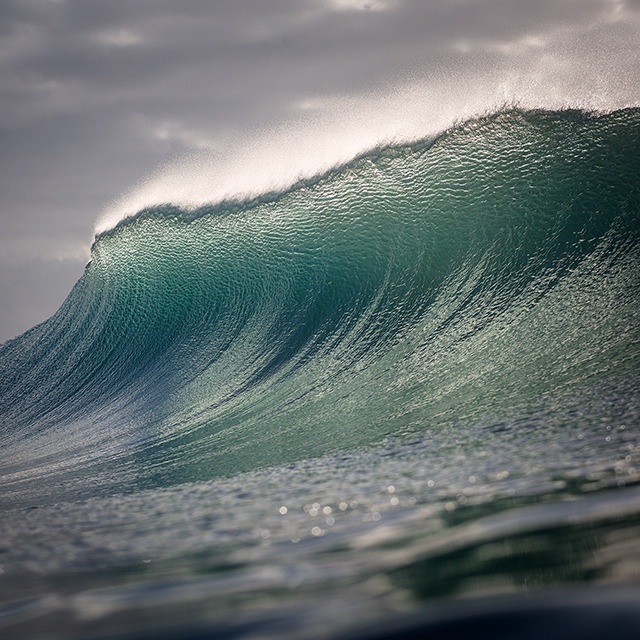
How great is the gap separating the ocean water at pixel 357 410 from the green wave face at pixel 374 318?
0.02m

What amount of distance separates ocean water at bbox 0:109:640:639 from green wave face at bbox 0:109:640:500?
0.02 meters

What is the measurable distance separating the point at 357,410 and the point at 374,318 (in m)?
1.65

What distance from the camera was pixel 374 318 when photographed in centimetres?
567

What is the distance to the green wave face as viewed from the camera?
3.77m

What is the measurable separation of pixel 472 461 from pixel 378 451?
62cm

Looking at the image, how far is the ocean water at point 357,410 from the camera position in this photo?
138cm

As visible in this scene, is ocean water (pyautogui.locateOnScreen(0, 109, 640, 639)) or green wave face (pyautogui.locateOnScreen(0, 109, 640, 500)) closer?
ocean water (pyautogui.locateOnScreen(0, 109, 640, 639))

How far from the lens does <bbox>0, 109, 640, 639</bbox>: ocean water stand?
1375 millimetres

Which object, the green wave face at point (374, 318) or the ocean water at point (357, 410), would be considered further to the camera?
the green wave face at point (374, 318)

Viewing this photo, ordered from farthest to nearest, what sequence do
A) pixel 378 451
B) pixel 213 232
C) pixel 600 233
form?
pixel 213 232 → pixel 600 233 → pixel 378 451

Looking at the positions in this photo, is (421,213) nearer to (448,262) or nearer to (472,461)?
(448,262)

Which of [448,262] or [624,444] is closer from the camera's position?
[624,444]

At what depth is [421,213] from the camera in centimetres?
643

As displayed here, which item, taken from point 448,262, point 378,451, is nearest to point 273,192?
point 448,262
